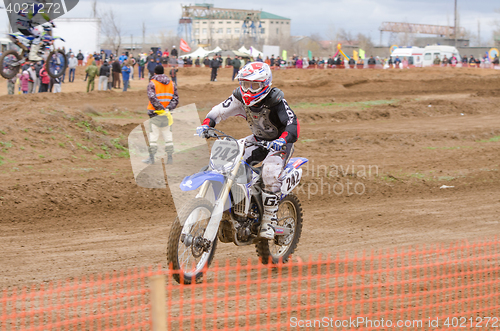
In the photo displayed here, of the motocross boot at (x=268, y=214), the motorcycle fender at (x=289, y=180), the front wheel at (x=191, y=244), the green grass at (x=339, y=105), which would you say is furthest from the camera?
the green grass at (x=339, y=105)

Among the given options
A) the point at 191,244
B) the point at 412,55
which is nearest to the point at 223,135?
the point at 191,244

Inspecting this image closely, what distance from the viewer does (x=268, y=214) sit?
538cm

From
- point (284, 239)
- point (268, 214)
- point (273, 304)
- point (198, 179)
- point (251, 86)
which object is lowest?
point (273, 304)

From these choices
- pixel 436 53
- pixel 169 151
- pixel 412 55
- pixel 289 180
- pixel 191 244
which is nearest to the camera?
pixel 191 244

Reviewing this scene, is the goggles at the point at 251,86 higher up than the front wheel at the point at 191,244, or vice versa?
the goggles at the point at 251,86

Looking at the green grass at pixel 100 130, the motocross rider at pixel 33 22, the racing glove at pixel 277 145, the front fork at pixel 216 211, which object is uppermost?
the motocross rider at pixel 33 22

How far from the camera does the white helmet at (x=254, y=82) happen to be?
5.03 m

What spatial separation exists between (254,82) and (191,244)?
68.0 inches

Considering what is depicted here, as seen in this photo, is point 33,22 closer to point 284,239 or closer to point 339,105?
point 284,239

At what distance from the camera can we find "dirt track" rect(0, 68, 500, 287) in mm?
6456

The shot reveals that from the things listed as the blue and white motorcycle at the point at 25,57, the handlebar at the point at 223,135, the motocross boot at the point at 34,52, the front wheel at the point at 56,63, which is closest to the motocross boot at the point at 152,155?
the blue and white motorcycle at the point at 25,57

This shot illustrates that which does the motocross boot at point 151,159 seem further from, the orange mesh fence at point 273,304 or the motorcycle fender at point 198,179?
the motorcycle fender at point 198,179

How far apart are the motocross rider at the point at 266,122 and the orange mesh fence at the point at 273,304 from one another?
831mm

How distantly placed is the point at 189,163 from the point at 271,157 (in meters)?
6.35
